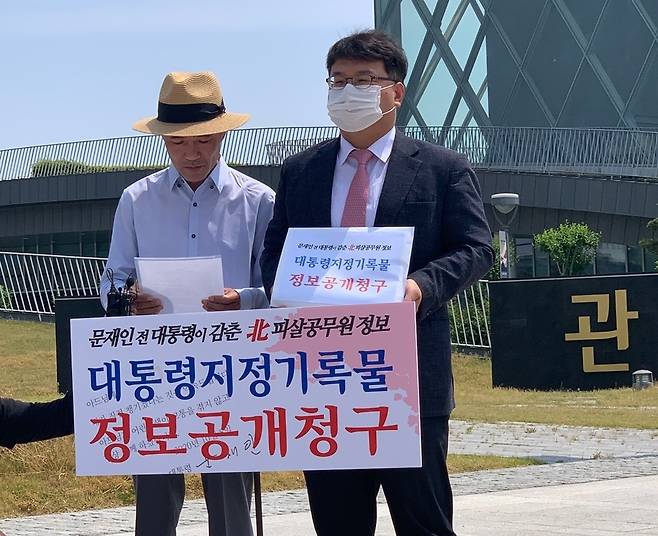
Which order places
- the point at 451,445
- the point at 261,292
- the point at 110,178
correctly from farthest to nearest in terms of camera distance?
the point at 110,178, the point at 451,445, the point at 261,292

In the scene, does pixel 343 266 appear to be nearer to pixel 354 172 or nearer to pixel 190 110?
pixel 354 172

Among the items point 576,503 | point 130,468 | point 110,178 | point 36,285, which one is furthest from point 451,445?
point 110,178

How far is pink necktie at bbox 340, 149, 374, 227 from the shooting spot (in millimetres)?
4730

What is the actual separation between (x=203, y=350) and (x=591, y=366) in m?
15.9

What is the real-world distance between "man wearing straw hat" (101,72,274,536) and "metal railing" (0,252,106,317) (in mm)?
21817

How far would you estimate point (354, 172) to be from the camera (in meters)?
4.84

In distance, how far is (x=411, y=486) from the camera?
15.2 ft

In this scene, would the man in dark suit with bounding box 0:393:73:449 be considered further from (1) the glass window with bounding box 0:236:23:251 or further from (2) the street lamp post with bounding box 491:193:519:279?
(1) the glass window with bounding box 0:236:23:251

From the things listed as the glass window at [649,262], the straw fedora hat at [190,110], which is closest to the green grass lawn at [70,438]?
the straw fedora hat at [190,110]

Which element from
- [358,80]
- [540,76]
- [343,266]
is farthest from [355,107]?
[540,76]

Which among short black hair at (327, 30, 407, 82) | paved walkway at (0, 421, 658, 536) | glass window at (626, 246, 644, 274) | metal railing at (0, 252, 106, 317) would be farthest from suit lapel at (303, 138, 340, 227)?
glass window at (626, 246, 644, 274)

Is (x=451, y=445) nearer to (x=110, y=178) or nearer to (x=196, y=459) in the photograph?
(x=196, y=459)

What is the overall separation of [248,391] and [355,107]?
102 centimetres

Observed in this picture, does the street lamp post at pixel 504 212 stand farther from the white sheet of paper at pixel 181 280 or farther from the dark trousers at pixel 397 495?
the dark trousers at pixel 397 495
